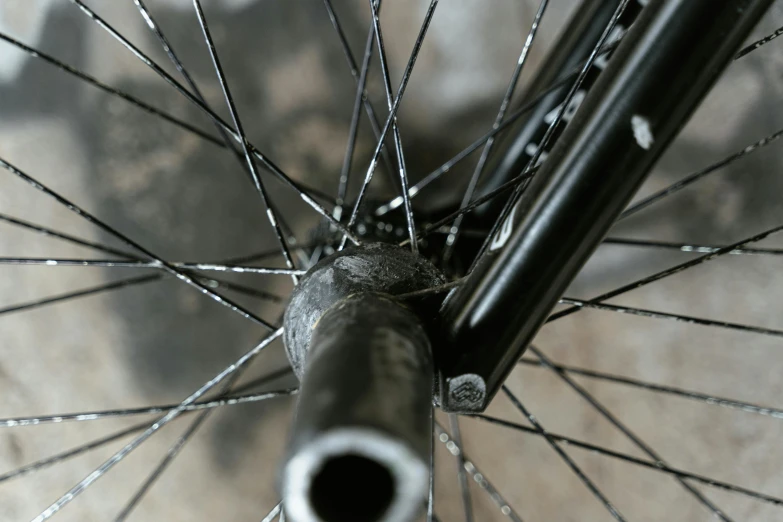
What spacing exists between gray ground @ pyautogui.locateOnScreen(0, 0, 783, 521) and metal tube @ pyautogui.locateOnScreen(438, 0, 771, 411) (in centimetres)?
74

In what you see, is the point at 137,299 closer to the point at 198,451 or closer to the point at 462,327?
the point at 198,451

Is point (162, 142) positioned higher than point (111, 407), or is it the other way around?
point (162, 142)

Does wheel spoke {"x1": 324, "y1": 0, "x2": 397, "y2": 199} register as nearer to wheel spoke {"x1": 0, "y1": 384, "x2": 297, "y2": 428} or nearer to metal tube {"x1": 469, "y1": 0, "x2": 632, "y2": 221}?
Result: metal tube {"x1": 469, "y1": 0, "x2": 632, "y2": 221}

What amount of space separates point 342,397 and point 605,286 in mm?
924

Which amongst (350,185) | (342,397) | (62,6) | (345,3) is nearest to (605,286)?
(350,185)

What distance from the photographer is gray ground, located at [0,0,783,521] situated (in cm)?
103

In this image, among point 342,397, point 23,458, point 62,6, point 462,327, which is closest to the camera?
point 342,397

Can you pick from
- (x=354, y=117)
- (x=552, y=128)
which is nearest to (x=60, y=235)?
(x=354, y=117)

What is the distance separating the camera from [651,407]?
1111 mm

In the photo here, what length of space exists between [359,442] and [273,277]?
88 centimetres

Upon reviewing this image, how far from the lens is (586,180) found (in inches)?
13.6

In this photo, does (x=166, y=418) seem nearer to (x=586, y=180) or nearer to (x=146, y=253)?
(x=146, y=253)

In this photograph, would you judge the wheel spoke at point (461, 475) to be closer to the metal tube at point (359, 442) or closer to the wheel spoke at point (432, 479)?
the wheel spoke at point (432, 479)

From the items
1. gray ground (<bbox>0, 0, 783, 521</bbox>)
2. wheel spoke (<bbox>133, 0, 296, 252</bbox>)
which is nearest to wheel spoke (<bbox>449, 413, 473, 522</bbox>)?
gray ground (<bbox>0, 0, 783, 521</bbox>)
